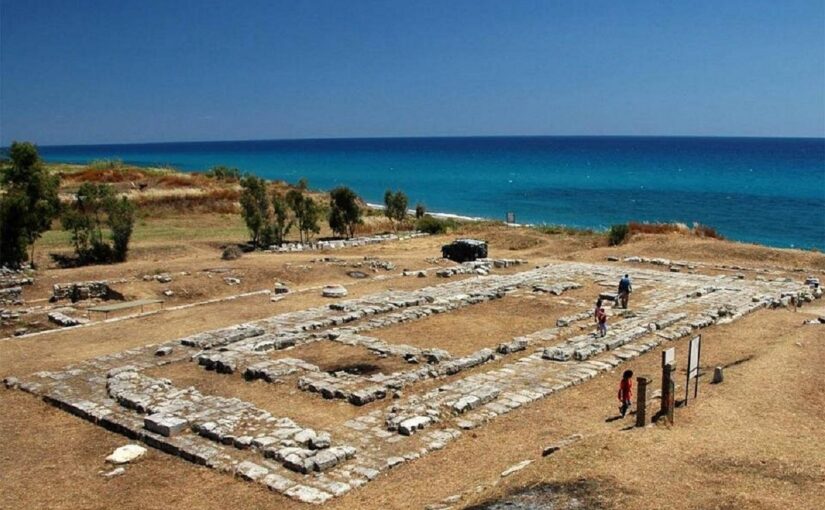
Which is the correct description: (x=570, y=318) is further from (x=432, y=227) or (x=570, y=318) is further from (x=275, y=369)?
(x=432, y=227)

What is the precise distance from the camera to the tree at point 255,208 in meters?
36.6

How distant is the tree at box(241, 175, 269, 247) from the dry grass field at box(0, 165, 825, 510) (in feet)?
35.7

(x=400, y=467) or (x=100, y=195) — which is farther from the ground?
(x=100, y=195)

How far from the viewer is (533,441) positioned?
12.4 meters

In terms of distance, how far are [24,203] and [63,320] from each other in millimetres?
9686

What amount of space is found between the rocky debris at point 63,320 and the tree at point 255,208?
1467cm

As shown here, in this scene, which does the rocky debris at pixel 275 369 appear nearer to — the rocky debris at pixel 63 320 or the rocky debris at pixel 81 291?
the rocky debris at pixel 63 320

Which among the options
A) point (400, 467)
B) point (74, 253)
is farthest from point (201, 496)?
point (74, 253)

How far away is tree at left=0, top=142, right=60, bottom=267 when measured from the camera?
2833 centimetres

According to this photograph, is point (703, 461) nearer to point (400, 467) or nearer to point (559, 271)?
point (400, 467)

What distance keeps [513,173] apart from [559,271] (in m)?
99.8

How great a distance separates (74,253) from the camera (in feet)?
106

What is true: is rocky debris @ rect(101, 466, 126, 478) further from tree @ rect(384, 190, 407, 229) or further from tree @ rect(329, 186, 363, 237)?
tree @ rect(384, 190, 407, 229)

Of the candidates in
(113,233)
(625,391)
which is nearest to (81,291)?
(113,233)
